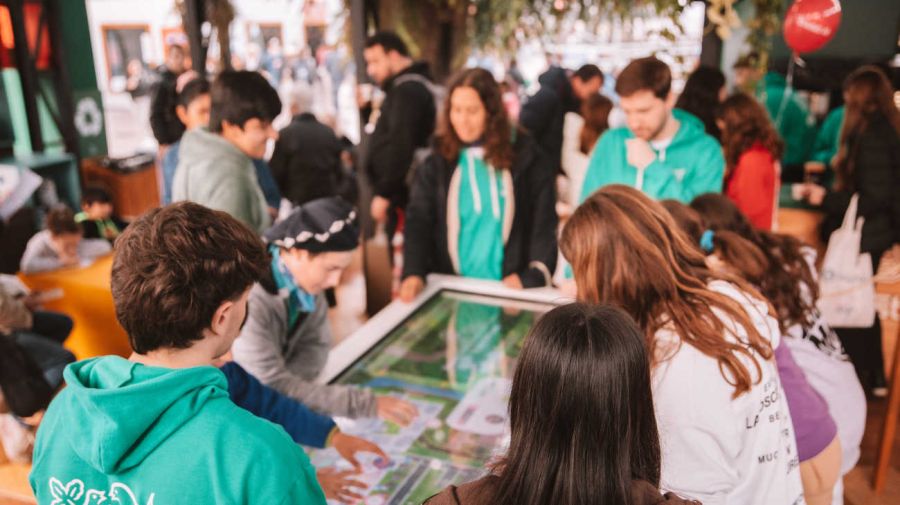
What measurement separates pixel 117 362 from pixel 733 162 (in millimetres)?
3085

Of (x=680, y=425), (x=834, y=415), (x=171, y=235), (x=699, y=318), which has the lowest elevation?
(x=834, y=415)

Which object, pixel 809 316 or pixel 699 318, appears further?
pixel 809 316

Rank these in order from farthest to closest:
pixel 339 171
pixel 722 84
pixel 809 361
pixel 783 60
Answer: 1. pixel 783 60
2. pixel 339 171
3. pixel 722 84
4. pixel 809 361

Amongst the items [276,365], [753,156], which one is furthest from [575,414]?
[753,156]

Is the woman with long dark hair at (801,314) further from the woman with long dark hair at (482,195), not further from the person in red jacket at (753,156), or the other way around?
→ the person in red jacket at (753,156)

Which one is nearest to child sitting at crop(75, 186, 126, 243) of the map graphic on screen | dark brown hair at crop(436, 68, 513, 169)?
dark brown hair at crop(436, 68, 513, 169)

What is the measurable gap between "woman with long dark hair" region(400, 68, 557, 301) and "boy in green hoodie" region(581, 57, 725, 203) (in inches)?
11.2

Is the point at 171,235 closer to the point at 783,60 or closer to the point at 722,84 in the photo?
the point at 722,84

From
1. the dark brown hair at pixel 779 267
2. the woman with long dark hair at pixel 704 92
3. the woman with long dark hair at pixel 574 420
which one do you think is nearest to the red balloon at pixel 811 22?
the woman with long dark hair at pixel 704 92

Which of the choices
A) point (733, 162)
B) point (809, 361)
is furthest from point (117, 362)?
point (733, 162)

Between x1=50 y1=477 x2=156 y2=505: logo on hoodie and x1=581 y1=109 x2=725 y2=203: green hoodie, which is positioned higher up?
x1=581 y1=109 x2=725 y2=203: green hoodie

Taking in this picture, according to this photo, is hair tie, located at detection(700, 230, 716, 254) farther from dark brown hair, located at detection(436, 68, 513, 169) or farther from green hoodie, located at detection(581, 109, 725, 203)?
dark brown hair, located at detection(436, 68, 513, 169)

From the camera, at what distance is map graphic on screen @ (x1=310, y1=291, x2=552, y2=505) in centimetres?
164

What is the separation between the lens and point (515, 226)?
2.90m
